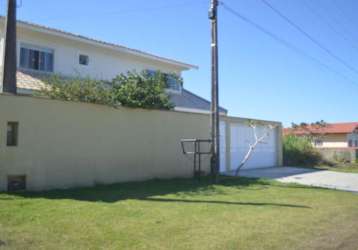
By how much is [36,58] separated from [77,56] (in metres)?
1.97

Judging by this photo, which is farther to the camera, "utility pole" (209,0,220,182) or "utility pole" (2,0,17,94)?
"utility pole" (209,0,220,182)

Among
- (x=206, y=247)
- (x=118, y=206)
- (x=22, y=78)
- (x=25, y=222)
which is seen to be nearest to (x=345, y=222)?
(x=206, y=247)

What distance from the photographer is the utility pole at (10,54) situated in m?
10.8

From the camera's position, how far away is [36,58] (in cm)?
1642

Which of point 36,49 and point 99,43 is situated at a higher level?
point 99,43

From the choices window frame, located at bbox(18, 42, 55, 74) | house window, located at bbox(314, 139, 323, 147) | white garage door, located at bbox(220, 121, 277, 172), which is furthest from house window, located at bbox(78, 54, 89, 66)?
house window, located at bbox(314, 139, 323, 147)

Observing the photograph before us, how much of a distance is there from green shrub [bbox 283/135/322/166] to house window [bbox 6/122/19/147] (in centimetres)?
1718

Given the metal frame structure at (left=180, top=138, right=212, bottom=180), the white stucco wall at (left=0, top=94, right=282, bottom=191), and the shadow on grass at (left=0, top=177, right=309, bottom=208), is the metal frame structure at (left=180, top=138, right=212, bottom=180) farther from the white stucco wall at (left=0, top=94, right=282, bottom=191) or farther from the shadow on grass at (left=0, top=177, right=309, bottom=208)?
the shadow on grass at (left=0, top=177, right=309, bottom=208)

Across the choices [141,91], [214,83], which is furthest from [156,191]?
[141,91]

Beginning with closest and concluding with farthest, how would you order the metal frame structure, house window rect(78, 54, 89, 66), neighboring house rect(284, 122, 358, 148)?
1. the metal frame structure
2. house window rect(78, 54, 89, 66)
3. neighboring house rect(284, 122, 358, 148)

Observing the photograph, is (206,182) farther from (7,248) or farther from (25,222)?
(7,248)

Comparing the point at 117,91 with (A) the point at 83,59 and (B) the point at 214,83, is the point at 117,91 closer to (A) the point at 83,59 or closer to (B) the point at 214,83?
(B) the point at 214,83

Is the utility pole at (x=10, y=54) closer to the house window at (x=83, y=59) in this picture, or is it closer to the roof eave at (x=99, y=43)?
the roof eave at (x=99, y=43)

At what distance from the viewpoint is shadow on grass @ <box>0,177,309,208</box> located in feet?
31.0
